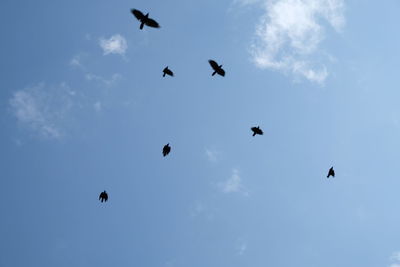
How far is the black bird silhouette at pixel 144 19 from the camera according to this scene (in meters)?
36.9

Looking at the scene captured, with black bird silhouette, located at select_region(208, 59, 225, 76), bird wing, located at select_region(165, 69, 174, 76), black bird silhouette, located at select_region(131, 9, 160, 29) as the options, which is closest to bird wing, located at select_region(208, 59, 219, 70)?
black bird silhouette, located at select_region(208, 59, 225, 76)

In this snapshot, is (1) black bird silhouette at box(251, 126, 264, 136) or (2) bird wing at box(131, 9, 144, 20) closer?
(2) bird wing at box(131, 9, 144, 20)

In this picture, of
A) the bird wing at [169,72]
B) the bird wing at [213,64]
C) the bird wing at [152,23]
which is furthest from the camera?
the bird wing at [169,72]

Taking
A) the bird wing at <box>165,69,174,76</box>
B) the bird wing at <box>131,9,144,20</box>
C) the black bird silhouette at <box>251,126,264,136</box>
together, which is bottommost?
the black bird silhouette at <box>251,126,264,136</box>

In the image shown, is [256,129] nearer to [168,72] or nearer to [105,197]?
[168,72]

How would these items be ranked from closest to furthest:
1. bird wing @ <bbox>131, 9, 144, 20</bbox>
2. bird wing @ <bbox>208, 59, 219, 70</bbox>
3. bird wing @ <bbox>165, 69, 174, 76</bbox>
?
bird wing @ <bbox>131, 9, 144, 20</bbox>, bird wing @ <bbox>208, 59, 219, 70</bbox>, bird wing @ <bbox>165, 69, 174, 76</bbox>

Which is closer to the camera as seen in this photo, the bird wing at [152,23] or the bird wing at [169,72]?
the bird wing at [152,23]

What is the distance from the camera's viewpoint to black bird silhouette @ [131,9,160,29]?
3694 centimetres

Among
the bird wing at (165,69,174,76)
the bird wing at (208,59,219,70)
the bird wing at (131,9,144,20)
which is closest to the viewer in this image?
the bird wing at (131,9,144,20)

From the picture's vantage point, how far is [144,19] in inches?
1471

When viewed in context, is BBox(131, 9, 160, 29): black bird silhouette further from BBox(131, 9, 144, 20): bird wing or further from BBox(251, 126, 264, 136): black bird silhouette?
BBox(251, 126, 264, 136): black bird silhouette

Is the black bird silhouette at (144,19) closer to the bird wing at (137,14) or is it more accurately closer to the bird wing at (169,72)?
the bird wing at (137,14)

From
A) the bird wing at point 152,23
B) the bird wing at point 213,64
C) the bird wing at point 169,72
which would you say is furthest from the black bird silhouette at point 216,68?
the bird wing at point 152,23

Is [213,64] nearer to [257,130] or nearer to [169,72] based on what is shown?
[169,72]
